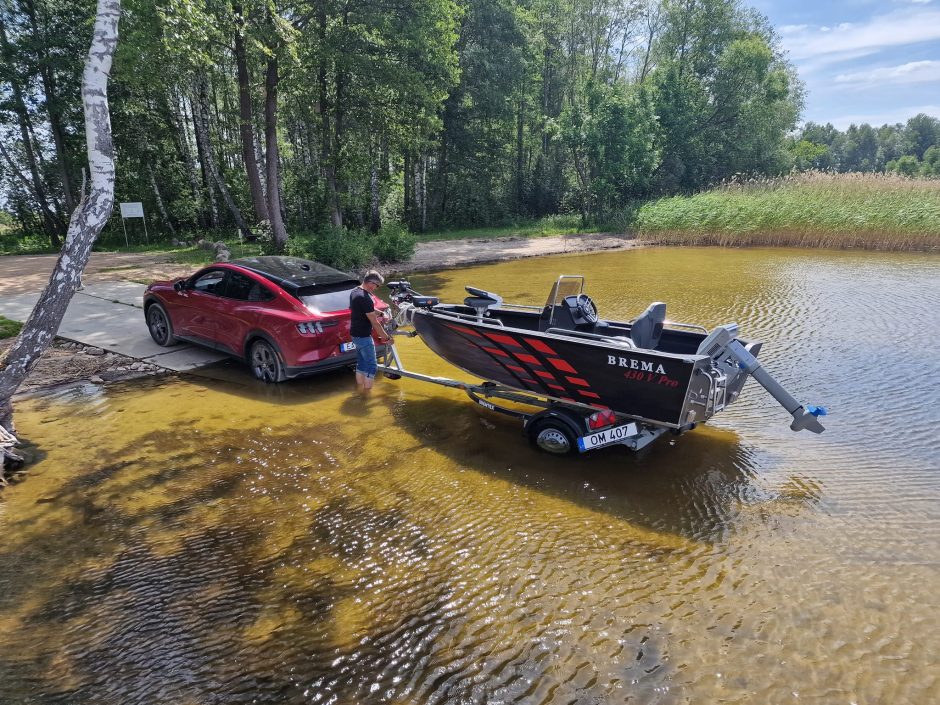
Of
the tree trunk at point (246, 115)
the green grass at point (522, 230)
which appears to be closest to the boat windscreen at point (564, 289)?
the tree trunk at point (246, 115)

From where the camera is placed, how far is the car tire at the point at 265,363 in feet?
23.3

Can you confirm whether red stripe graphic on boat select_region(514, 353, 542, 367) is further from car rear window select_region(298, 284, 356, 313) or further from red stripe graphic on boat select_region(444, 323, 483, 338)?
car rear window select_region(298, 284, 356, 313)

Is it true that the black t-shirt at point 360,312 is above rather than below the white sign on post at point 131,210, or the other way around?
below

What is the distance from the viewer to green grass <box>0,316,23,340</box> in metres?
8.84

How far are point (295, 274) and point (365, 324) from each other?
Result: 5.02 ft

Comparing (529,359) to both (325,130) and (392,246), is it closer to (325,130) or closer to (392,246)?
(392,246)

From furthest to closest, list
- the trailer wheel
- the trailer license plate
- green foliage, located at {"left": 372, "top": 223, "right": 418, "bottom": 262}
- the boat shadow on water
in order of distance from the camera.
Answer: green foliage, located at {"left": 372, "top": 223, "right": 418, "bottom": 262}, the trailer wheel, the trailer license plate, the boat shadow on water

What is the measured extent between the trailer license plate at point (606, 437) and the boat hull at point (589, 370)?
14cm

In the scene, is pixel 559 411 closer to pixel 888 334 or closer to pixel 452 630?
pixel 452 630

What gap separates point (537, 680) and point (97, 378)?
7.10m

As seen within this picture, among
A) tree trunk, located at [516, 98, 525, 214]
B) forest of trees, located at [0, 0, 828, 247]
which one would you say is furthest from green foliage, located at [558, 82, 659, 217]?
tree trunk, located at [516, 98, 525, 214]

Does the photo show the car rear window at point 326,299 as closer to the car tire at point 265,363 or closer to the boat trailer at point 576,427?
the car tire at point 265,363

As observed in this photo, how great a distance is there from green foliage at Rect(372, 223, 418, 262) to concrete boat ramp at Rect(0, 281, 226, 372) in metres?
6.66

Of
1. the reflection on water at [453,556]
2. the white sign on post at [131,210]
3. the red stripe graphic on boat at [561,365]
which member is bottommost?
the reflection on water at [453,556]
